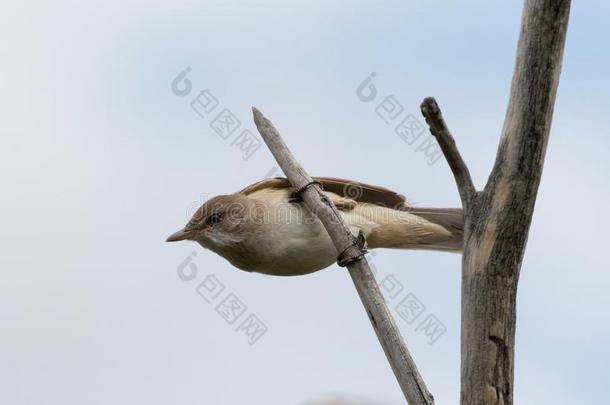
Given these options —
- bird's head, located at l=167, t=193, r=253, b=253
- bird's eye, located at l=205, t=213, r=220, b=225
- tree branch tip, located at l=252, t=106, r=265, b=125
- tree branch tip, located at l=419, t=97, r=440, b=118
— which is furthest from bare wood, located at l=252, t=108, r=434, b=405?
tree branch tip, located at l=419, t=97, r=440, b=118

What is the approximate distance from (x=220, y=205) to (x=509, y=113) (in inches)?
110

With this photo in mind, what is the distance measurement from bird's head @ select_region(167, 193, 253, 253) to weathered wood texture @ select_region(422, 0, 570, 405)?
2338 mm

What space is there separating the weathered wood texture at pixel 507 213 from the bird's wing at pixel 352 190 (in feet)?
8.35

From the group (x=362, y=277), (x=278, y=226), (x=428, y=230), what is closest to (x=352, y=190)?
(x=428, y=230)

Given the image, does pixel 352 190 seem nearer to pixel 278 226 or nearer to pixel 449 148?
pixel 278 226

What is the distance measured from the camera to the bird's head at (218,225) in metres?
6.33

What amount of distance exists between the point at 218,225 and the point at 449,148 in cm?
247

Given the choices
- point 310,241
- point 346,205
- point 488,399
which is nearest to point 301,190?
point 310,241

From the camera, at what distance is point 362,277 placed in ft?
17.5

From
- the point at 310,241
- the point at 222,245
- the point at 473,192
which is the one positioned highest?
the point at 473,192

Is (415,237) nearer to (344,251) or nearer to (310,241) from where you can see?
(310,241)

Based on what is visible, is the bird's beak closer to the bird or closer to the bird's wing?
the bird

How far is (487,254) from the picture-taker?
438 cm

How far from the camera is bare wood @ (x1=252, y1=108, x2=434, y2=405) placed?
4715 mm
